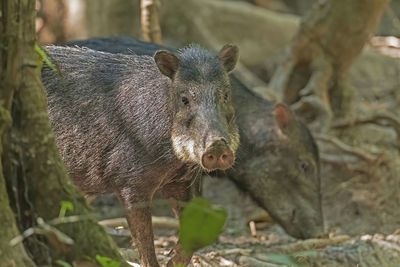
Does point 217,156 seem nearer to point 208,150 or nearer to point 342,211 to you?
point 208,150

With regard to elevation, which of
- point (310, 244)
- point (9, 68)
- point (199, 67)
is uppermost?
point (9, 68)

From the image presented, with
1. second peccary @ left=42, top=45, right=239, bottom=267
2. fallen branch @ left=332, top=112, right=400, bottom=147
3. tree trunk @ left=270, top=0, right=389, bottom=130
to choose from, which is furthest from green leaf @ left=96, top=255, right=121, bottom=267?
fallen branch @ left=332, top=112, right=400, bottom=147

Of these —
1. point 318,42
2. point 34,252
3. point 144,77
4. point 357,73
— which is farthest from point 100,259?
point 357,73

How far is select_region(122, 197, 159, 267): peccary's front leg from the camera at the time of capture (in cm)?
520

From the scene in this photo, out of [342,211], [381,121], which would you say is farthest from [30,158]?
[381,121]

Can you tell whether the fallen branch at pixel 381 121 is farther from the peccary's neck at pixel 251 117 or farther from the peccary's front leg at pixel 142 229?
the peccary's front leg at pixel 142 229

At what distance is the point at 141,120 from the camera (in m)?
5.43

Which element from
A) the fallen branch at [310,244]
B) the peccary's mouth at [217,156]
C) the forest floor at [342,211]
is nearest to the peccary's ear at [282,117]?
the forest floor at [342,211]

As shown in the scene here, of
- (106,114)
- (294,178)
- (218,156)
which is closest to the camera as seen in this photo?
(218,156)

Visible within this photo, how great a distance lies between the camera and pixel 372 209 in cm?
852

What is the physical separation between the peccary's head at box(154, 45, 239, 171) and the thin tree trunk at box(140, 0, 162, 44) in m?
2.40

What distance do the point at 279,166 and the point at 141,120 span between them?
95.1 inches

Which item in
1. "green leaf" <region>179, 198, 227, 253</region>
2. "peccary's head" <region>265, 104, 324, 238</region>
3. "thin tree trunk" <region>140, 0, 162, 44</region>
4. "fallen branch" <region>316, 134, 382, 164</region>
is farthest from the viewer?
"fallen branch" <region>316, 134, 382, 164</region>

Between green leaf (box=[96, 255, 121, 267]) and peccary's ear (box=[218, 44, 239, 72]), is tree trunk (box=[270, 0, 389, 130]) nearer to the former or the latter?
peccary's ear (box=[218, 44, 239, 72])
